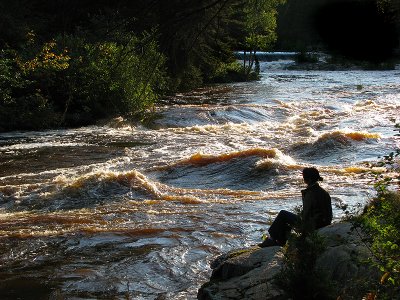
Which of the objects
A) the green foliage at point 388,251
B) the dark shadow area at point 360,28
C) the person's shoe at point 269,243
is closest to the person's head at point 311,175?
the person's shoe at point 269,243


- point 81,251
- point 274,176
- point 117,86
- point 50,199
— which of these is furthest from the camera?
point 117,86

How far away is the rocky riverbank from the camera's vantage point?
609 cm

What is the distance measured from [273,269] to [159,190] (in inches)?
262

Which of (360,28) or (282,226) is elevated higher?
(360,28)

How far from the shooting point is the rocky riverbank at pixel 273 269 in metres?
6.09

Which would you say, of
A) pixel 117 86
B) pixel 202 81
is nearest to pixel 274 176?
pixel 117 86

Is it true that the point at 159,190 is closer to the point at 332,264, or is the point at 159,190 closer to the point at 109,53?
the point at 332,264

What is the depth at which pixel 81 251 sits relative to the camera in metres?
9.52

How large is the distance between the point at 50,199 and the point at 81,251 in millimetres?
3283

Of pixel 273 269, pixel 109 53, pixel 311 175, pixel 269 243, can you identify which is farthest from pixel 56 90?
pixel 109 53

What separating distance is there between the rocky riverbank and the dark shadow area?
103 inches

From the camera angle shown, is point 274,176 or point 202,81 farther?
point 202,81

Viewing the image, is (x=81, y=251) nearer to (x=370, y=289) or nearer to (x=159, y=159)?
(x=370, y=289)

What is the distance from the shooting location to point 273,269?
6961mm
